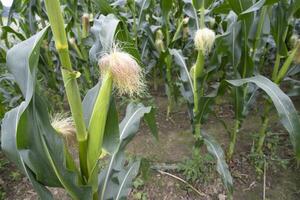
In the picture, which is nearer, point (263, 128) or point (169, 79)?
point (263, 128)

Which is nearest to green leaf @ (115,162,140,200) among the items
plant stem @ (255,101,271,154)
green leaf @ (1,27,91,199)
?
green leaf @ (1,27,91,199)

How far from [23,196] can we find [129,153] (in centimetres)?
84

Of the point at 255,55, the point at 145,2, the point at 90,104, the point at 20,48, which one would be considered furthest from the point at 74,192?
the point at 145,2

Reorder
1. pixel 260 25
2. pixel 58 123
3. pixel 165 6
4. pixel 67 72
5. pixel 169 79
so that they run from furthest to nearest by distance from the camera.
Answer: pixel 169 79 < pixel 165 6 < pixel 260 25 < pixel 58 123 < pixel 67 72

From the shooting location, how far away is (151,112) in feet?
4.47

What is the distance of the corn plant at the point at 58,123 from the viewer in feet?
2.33

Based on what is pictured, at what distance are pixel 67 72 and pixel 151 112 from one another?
683mm

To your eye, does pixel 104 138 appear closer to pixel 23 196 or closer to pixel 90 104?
pixel 90 104

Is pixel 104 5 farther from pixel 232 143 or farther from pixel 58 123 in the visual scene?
pixel 232 143

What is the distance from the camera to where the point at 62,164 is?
2.73 ft

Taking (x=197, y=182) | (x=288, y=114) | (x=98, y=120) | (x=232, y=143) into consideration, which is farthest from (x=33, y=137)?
(x=232, y=143)

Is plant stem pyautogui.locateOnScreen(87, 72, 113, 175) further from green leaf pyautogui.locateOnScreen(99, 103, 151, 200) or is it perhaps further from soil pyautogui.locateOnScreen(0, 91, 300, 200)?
soil pyautogui.locateOnScreen(0, 91, 300, 200)

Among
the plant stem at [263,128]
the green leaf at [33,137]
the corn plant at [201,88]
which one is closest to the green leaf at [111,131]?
the green leaf at [33,137]

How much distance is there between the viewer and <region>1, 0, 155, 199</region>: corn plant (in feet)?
2.33
